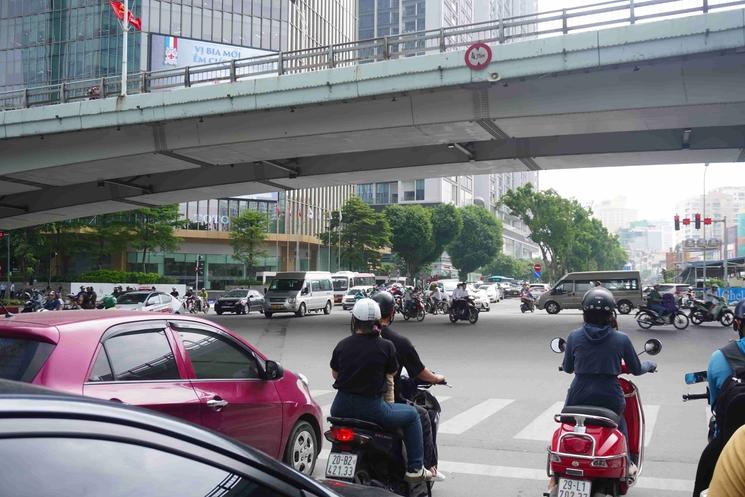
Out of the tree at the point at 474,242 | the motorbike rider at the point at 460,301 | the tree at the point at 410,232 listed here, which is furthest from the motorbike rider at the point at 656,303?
the tree at the point at 474,242

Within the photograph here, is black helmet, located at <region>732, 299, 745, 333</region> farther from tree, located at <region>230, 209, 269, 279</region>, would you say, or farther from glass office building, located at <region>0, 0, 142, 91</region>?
glass office building, located at <region>0, 0, 142, 91</region>

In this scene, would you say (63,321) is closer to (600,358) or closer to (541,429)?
(600,358)

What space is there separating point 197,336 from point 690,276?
94321 millimetres

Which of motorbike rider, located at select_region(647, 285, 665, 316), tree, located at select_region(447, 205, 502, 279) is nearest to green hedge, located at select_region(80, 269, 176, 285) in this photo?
motorbike rider, located at select_region(647, 285, 665, 316)

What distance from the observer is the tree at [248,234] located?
6244cm

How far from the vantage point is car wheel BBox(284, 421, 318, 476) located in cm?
596

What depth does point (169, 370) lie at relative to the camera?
4.90m

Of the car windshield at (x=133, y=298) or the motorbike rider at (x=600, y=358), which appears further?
the car windshield at (x=133, y=298)

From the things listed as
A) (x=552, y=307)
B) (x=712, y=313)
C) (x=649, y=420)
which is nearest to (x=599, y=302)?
(x=649, y=420)

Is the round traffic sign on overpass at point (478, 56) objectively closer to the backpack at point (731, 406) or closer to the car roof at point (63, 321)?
the car roof at point (63, 321)

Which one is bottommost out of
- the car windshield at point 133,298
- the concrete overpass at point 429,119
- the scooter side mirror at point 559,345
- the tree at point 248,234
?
the car windshield at point 133,298

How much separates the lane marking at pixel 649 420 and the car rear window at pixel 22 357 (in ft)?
21.1

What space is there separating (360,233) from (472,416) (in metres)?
60.0

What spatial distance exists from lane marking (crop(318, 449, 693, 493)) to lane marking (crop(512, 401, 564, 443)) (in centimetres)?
143
